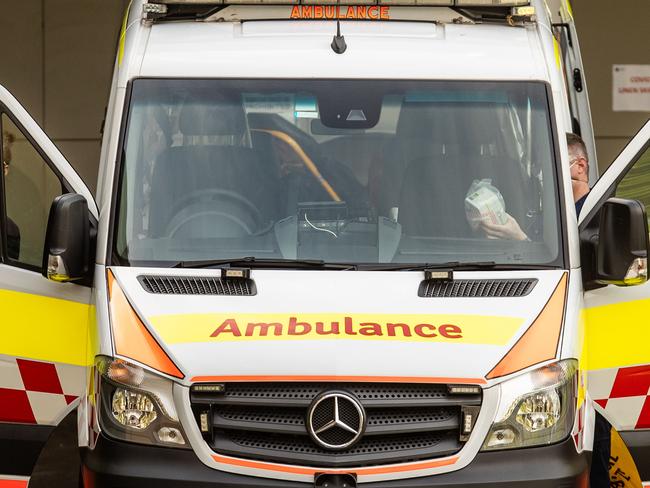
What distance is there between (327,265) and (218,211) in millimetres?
476

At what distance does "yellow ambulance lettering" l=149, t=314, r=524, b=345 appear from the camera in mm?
4590

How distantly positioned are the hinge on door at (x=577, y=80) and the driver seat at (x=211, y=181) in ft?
9.84

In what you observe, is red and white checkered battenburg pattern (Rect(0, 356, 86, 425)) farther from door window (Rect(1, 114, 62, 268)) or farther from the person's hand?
the person's hand

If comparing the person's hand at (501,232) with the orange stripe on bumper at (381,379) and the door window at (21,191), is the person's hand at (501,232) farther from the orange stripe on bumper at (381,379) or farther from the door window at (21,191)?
the door window at (21,191)

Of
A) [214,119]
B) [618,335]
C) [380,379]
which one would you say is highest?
[214,119]

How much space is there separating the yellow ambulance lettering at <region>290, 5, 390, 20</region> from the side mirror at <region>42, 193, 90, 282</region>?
1.29 m

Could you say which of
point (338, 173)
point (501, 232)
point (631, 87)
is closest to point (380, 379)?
point (501, 232)

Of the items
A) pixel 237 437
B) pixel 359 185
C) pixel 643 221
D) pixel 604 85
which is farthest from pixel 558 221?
pixel 604 85

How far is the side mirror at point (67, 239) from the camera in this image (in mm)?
4953

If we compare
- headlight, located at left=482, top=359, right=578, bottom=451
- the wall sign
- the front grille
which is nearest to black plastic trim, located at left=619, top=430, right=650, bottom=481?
headlight, located at left=482, top=359, right=578, bottom=451

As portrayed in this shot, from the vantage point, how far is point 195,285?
487 centimetres

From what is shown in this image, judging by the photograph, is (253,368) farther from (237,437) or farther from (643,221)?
(643,221)

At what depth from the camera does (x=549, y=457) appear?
454cm

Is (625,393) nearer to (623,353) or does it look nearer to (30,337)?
(623,353)
